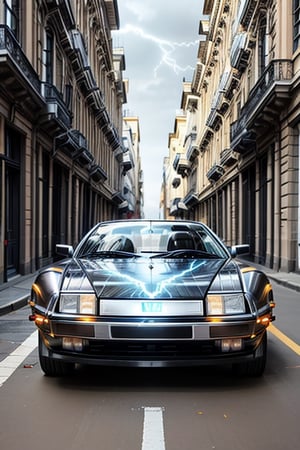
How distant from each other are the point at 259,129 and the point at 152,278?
56.1ft

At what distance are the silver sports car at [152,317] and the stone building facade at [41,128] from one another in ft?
27.6

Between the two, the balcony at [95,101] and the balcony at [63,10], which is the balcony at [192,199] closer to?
the balcony at [95,101]

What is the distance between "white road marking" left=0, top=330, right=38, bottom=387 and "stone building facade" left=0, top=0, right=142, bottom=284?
624 centimetres

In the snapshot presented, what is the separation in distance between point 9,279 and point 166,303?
32.5 ft

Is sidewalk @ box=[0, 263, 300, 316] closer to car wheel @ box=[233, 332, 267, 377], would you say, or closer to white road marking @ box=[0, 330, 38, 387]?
white road marking @ box=[0, 330, 38, 387]

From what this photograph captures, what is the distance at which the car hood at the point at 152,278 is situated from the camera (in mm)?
3795

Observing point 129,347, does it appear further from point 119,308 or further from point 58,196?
point 58,196

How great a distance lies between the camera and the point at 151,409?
357cm

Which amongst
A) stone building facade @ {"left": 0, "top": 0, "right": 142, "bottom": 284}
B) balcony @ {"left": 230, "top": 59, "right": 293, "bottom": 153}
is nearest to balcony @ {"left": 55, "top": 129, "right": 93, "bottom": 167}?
stone building facade @ {"left": 0, "top": 0, "right": 142, "bottom": 284}

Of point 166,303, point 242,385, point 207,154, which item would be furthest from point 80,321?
point 207,154

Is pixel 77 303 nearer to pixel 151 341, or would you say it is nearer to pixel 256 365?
pixel 151 341

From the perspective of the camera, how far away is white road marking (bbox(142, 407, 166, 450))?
297 cm

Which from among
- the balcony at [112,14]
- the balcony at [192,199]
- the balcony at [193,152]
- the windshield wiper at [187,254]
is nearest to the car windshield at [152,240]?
the windshield wiper at [187,254]

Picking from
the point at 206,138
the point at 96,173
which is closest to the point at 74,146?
the point at 96,173
